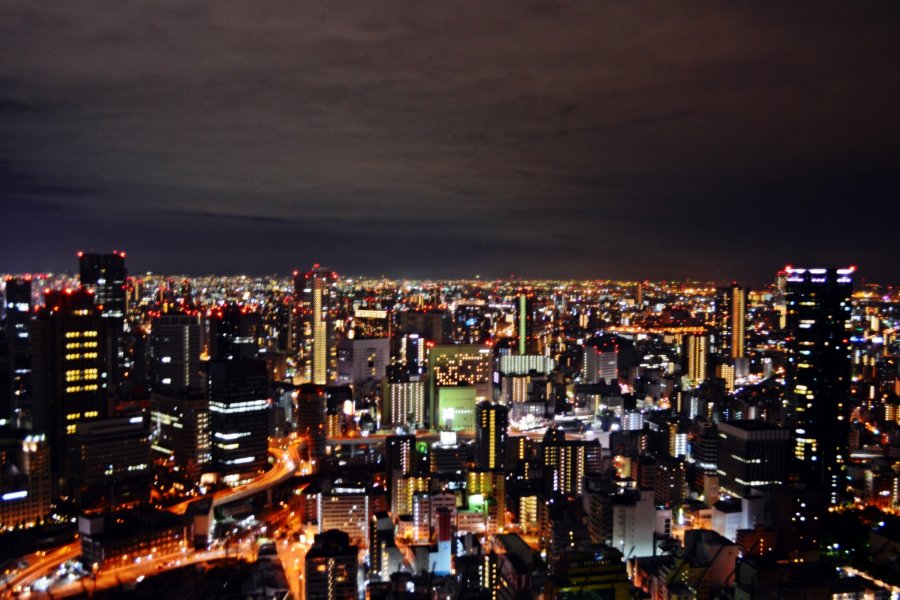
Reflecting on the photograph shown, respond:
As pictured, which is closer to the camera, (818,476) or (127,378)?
(818,476)

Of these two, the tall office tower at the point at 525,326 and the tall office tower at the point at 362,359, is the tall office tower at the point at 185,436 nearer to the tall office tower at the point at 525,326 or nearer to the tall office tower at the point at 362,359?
the tall office tower at the point at 362,359

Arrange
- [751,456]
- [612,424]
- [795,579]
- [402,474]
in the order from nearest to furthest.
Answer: [795,579] → [402,474] → [751,456] → [612,424]

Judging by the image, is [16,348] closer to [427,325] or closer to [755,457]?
[427,325]

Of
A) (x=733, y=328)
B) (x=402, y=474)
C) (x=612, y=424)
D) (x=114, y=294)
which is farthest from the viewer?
(x=733, y=328)

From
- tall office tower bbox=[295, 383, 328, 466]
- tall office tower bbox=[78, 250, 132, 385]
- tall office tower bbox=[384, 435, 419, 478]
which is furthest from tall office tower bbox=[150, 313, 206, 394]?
tall office tower bbox=[384, 435, 419, 478]

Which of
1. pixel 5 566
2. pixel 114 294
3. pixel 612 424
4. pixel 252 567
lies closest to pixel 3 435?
pixel 5 566

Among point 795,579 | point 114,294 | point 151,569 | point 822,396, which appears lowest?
point 151,569

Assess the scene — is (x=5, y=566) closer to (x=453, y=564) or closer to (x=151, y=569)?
(x=151, y=569)
